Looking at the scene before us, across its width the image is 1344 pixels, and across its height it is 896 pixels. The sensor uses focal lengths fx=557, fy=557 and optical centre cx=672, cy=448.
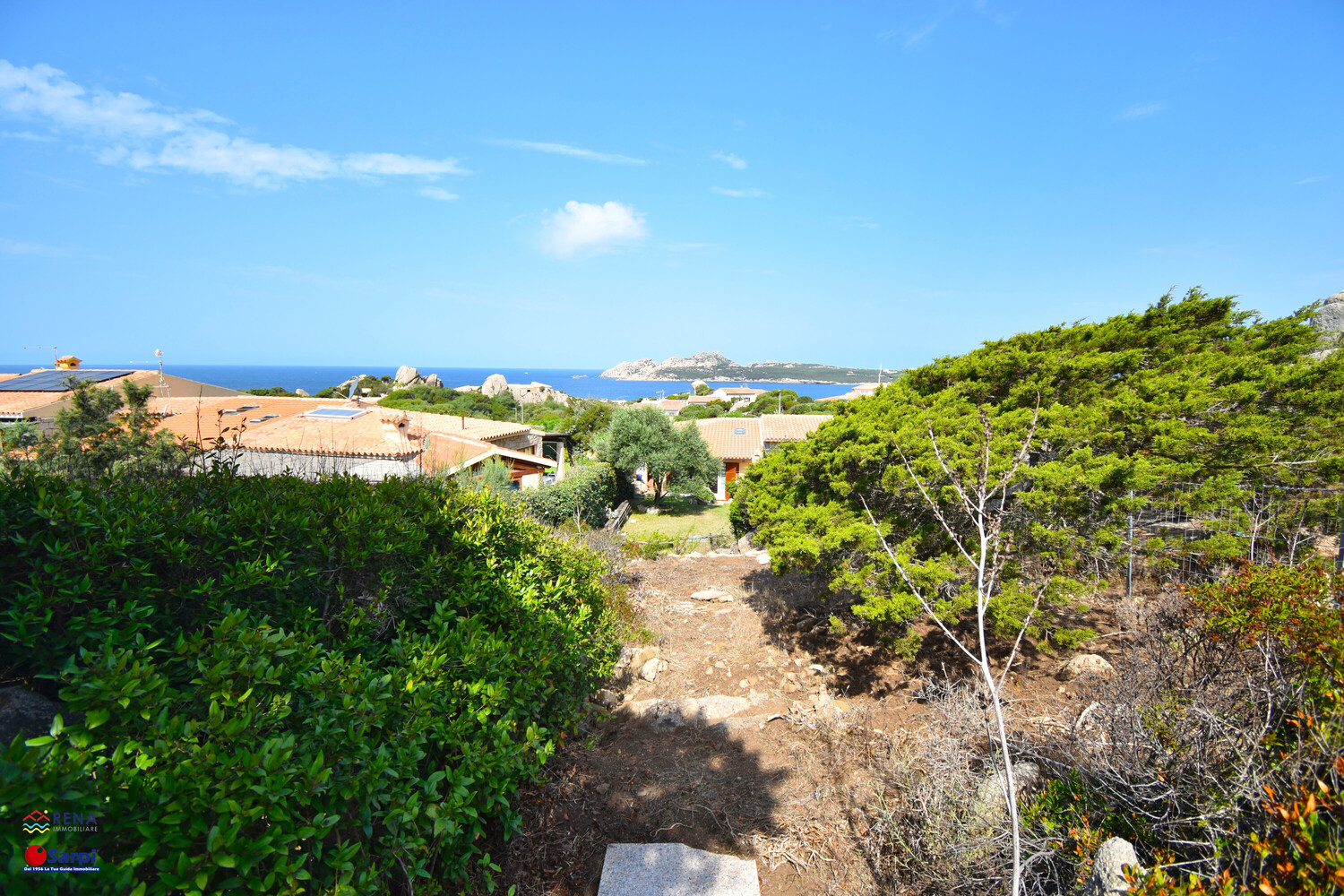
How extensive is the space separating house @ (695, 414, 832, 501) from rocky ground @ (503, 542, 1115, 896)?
2304 cm

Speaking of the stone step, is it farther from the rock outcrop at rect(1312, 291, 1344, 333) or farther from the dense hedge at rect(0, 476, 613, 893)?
the rock outcrop at rect(1312, 291, 1344, 333)

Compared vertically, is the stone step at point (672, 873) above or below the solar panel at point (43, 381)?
below

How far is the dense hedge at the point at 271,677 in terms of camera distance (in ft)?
6.13

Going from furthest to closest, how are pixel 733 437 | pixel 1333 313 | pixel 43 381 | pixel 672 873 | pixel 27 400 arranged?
1. pixel 733 437
2. pixel 1333 313
3. pixel 43 381
4. pixel 27 400
5. pixel 672 873

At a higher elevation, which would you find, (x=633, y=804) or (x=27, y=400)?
(x=27, y=400)

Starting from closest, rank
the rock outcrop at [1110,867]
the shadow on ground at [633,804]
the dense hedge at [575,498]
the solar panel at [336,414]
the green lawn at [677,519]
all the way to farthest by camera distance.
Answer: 1. the rock outcrop at [1110,867]
2. the shadow on ground at [633,804]
3. the dense hedge at [575,498]
4. the solar panel at [336,414]
5. the green lawn at [677,519]

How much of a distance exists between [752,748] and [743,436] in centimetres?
3112

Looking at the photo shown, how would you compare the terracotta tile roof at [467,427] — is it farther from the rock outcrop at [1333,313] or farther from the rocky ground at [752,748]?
the rock outcrop at [1333,313]

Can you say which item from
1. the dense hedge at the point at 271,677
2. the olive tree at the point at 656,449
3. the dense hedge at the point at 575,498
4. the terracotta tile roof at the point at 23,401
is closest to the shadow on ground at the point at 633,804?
the dense hedge at the point at 271,677

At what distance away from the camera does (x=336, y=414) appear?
21.5m

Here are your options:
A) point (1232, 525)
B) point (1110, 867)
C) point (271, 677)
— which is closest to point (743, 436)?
point (1232, 525)

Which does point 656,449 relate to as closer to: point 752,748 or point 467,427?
point 467,427

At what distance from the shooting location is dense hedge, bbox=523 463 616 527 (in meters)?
19.6

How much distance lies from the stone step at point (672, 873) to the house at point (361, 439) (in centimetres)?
982
